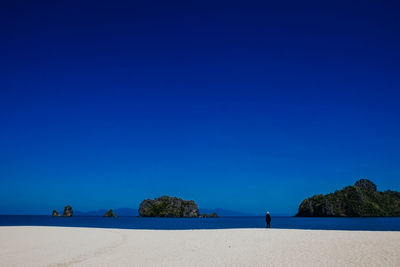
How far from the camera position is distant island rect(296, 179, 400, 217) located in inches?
6078

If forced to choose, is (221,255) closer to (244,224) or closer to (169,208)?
(244,224)

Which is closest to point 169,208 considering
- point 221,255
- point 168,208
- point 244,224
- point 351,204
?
point 168,208

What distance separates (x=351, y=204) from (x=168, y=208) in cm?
10215

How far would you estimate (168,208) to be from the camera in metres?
186

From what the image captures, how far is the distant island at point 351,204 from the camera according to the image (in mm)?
154375

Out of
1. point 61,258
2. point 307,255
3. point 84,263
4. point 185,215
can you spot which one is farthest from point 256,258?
point 185,215

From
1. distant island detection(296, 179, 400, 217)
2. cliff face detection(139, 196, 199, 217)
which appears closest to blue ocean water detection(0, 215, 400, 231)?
distant island detection(296, 179, 400, 217)

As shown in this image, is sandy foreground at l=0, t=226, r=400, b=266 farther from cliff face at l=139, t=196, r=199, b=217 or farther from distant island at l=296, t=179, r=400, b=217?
cliff face at l=139, t=196, r=199, b=217

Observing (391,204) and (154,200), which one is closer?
(391,204)

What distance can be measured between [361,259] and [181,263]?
27.6 feet

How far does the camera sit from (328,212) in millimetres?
155000

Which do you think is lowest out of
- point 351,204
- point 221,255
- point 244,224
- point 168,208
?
point 244,224

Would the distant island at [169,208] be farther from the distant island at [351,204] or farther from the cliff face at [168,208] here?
the distant island at [351,204]

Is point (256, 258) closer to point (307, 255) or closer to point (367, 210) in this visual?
point (307, 255)
